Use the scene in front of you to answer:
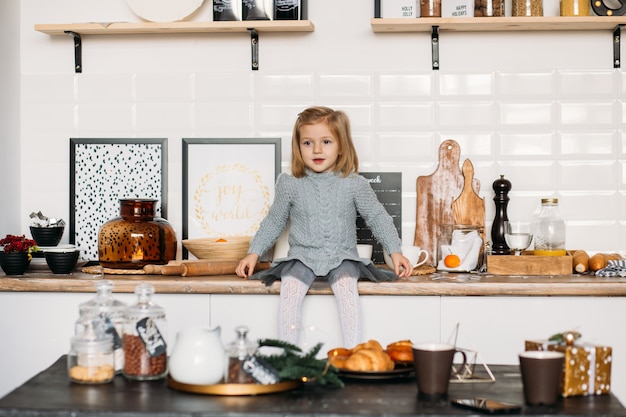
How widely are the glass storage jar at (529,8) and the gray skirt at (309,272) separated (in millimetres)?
1156

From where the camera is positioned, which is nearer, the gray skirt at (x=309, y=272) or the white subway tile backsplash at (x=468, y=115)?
the gray skirt at (x=309, y=272)

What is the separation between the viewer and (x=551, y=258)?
3.12 metres

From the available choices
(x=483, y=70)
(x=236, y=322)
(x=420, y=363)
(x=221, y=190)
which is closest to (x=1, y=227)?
(x=221, y=190)

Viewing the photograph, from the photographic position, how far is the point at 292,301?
2859 millimetres

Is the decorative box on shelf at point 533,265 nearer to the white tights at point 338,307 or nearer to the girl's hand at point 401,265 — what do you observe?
the girl's hand at point 401,265

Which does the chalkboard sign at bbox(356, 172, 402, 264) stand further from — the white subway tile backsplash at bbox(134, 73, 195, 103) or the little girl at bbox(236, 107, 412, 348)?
the white subway tile backsplash at bbox(134, 73, 195, 103)

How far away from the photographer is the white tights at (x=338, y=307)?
2832mm

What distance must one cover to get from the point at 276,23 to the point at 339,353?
184 cm

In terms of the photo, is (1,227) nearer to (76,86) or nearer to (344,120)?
(76,86)

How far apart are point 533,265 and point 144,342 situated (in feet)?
5.96

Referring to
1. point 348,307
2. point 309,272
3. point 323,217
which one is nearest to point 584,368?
point 348,307

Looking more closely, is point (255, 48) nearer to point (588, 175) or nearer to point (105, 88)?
point (105, 88)

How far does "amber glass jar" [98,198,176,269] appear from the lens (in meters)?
3.16

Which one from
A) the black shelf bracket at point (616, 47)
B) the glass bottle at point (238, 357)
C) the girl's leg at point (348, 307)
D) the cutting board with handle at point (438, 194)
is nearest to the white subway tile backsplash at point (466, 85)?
the cutting board with handle at point (438, 194)
